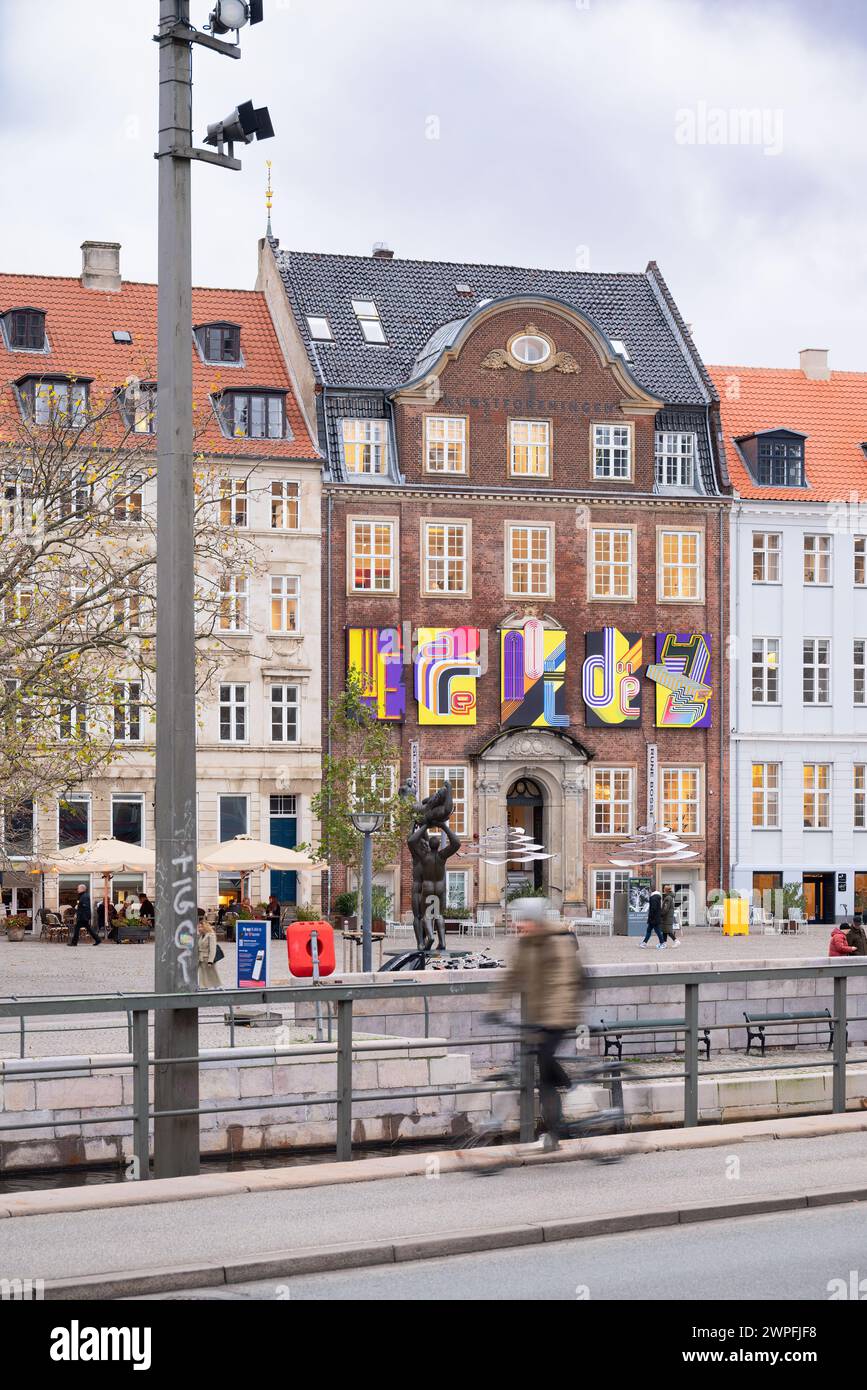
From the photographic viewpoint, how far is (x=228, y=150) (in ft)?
44.5

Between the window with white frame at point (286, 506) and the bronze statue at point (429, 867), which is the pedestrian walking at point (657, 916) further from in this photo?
the window with white frame at point (286, 506)

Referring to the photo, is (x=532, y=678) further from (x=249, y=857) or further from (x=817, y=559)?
(x=249, y=857)

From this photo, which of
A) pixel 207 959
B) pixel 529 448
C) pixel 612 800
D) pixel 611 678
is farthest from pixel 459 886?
pixel 207 959

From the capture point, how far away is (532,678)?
55.1 meters

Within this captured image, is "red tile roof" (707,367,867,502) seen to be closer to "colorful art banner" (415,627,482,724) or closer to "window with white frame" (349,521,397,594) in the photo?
"colorful art banner" (415,627,482,724)

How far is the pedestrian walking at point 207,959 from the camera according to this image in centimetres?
3014

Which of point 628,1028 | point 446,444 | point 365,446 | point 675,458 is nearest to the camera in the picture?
point 628,1028

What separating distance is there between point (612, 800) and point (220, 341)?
54.6ft

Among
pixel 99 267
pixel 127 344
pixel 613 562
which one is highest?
pixel 99 267

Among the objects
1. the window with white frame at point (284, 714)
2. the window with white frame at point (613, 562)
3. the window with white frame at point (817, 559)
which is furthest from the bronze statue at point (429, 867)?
the window with white frame at point (817, 559)

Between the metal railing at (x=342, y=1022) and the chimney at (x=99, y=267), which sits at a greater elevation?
the chimney at (x=99, y=267)

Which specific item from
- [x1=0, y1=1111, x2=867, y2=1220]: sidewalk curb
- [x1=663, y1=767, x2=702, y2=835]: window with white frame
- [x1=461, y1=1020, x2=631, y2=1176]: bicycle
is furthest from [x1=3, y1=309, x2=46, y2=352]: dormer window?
[x1=0, y1=1111, x2=867, y2=1220]: sidewalk curb

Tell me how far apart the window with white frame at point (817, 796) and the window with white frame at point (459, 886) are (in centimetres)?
1013
